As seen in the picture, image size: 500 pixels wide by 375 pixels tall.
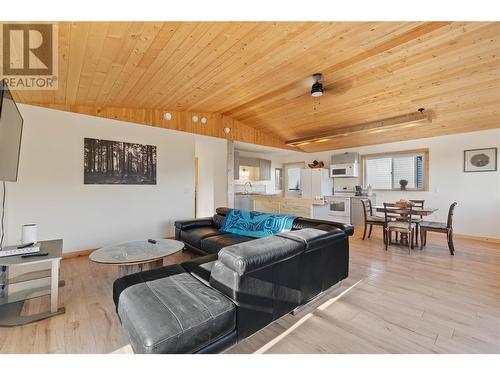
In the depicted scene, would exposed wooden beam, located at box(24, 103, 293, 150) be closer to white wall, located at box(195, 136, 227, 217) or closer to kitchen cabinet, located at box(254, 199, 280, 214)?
white wall, located at box(195, 136, 227, 217)

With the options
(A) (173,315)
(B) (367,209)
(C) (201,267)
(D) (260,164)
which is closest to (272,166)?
(D) (260,164)

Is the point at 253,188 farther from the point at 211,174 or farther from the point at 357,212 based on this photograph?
the point at 357,212

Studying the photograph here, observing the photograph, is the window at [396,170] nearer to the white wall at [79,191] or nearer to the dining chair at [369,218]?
the dining chair at [369,218]

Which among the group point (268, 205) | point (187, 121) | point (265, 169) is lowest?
point (268, 205)

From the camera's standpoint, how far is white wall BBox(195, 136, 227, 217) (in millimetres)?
5620

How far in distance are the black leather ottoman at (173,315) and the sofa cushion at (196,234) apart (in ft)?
5.13

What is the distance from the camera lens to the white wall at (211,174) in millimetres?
5620

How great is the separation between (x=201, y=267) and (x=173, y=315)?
72 centimetres

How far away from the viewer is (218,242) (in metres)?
2.93

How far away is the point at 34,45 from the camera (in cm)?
208
